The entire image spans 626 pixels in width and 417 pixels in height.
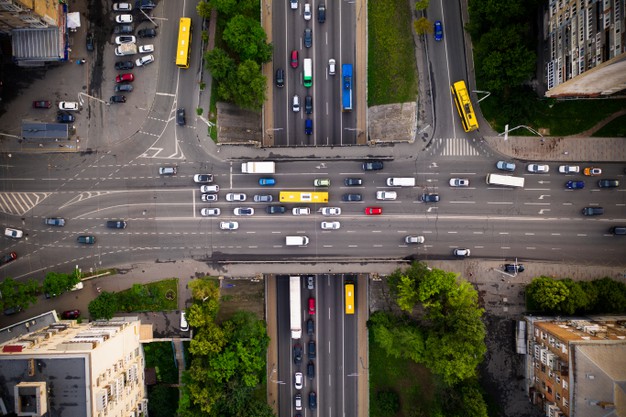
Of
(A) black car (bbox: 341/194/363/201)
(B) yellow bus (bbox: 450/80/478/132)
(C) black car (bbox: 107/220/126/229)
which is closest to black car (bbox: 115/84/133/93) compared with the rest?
(C) black car (bbox: 107/220/126/229)

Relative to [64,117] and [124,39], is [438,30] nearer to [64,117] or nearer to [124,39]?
[124,39]

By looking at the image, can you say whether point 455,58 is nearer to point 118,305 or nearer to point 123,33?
point 123,33

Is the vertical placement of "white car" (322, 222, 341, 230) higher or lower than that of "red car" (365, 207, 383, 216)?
lower

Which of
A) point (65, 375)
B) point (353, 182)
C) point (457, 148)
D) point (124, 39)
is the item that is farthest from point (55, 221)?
point (457, 148)

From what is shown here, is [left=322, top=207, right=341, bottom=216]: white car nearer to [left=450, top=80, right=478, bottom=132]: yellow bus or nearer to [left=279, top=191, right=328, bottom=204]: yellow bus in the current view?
[left=279, top=191, right=328, bottom=204]: yellow bus

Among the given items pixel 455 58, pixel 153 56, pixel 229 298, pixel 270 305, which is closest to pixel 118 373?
pixel 229 298

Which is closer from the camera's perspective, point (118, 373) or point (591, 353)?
point (591, 353)

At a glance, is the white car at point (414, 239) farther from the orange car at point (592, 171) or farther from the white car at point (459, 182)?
the orange car at point (592, 171)
